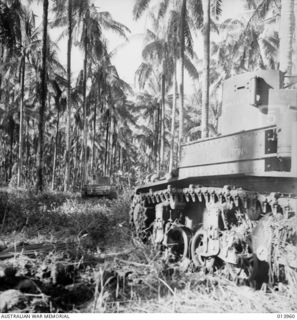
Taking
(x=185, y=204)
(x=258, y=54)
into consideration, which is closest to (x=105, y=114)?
(x=258, y=54)

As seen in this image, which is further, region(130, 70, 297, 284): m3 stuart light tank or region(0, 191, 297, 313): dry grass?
region(130, 70, 297, 284): m3 stuart light tank

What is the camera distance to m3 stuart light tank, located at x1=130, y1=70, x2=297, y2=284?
18.3ft

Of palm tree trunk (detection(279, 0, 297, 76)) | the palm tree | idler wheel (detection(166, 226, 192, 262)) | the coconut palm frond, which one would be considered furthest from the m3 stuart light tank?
the palm tree

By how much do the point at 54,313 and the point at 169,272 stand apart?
6.70 feet

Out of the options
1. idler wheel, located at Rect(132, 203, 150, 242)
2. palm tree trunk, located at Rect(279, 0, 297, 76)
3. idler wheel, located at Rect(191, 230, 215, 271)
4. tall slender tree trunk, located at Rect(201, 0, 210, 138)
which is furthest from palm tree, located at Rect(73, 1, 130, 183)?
idler wheel, located at Rect(191, 230, 215, 271)

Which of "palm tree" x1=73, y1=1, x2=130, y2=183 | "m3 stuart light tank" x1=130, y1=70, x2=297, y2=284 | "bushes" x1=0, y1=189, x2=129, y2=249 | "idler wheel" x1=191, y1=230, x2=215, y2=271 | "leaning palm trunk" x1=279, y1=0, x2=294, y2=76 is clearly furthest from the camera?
"palm tree" x1=73, y1=1, x2=130, y2=183

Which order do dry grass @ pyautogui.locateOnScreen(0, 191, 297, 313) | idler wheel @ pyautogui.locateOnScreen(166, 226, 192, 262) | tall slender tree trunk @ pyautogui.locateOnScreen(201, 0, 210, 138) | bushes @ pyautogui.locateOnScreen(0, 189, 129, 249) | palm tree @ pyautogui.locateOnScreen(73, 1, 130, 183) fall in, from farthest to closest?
palm tree @ pyautogui.locateOnScreen(73, 1, 130, 183) < tall slender tree trunk @ pyautogui.locateOnScreen(201, 0, 210, 138) < bushes @ pyautogui.locateOnScreen(0, 189, 129, 249) < idler wheel @ pyautogui.locateOnScreen(166, 226, 192, 262) < dry grass @ pyautogui.locateOnScreen(0, 191, 297, 313)

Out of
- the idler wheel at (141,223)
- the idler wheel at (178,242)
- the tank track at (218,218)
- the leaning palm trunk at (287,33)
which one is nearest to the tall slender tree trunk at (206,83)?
the leaning palm trunk at (287,33)

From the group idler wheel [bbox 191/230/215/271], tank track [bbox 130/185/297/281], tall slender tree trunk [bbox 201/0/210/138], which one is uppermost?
tall slender tree trunk [bbox 201/0/210/138]

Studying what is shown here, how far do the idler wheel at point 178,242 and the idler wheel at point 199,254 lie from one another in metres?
0.24

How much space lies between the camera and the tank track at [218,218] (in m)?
5.60

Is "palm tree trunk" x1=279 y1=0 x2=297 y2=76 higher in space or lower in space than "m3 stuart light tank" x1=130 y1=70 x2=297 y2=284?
higher

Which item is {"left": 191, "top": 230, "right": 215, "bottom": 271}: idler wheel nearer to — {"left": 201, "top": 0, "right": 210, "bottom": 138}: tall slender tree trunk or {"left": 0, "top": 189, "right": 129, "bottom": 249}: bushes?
{"left": 0, "top": 189, "right": 129, "bottom": 249}: bushes

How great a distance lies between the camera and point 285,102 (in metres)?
6.91
